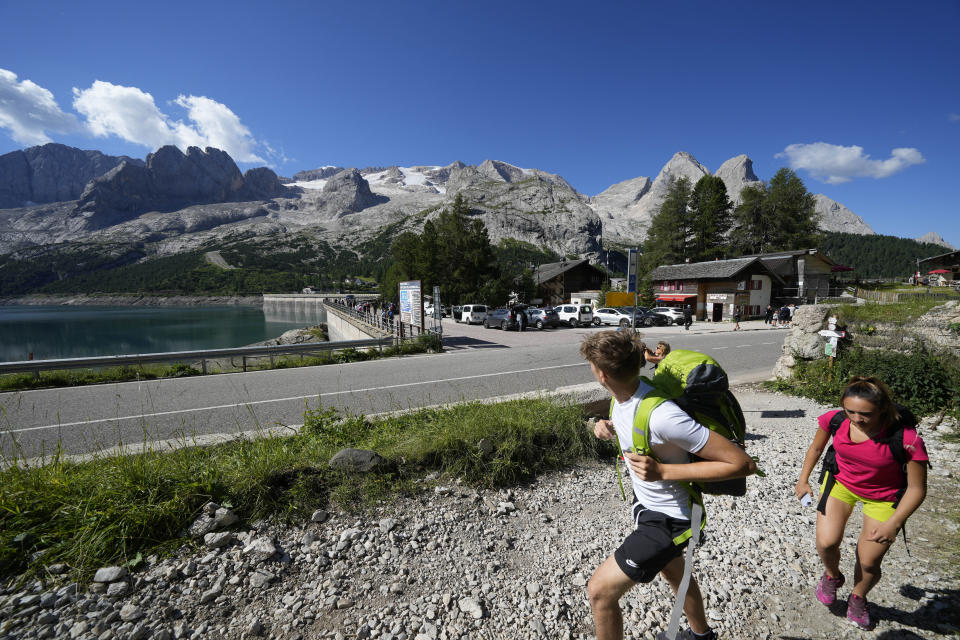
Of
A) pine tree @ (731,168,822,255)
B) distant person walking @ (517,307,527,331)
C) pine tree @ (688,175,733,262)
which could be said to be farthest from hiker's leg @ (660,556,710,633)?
pine tree @ (731,168,822,255)

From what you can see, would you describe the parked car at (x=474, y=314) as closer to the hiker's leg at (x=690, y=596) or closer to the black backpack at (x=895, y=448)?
the black backpack at (x=895, y=448)

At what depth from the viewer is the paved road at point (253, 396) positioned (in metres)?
6.03

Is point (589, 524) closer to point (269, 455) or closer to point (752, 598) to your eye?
point (752, 598)

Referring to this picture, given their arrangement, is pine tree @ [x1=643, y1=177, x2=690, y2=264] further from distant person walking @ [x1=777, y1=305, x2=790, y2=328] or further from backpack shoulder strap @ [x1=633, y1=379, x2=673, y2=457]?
backpack shoulder strap @ [x1=633, y1=379, x2=673, y2=457]

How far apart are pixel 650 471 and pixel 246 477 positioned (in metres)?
3.30

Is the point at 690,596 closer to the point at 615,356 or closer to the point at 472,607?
the point at 472,607

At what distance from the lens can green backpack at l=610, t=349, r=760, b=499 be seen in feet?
6.51

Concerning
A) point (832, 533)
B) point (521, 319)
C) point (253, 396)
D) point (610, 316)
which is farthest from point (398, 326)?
point (610, 316)

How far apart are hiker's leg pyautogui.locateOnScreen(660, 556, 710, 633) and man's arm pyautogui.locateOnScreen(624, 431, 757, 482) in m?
0.71

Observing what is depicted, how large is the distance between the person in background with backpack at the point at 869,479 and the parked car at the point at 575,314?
28.1 metres

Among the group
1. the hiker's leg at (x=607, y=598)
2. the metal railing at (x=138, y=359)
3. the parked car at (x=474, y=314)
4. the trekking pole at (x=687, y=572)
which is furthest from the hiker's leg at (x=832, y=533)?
the parked car at (x=474, y=314)

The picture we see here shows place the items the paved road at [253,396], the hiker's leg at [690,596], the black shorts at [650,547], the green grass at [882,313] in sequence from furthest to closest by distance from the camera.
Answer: the green grass at [882,313], the paved road at [253,396], the hiker's leg at [690,596], the black shorts at [650,547]

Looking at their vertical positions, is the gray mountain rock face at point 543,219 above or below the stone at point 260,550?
above

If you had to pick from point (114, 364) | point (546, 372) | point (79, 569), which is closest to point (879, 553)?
point (79, 569)
